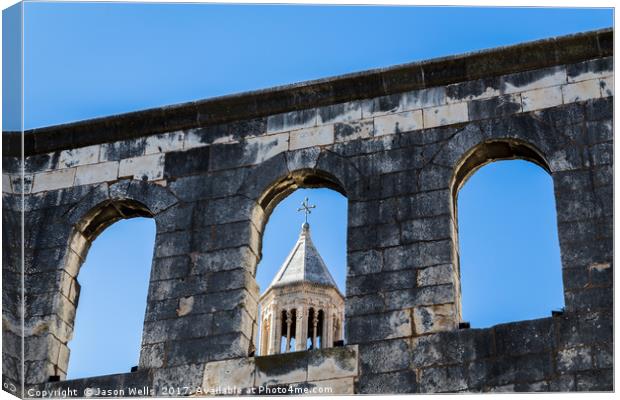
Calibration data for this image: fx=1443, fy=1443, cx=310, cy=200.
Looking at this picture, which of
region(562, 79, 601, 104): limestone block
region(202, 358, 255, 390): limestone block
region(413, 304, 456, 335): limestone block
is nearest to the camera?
region(413, 304, 456, 335): limestone block

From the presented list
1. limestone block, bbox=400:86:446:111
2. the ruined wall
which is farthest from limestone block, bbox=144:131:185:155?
limestone block, bbox=400:86:446:111

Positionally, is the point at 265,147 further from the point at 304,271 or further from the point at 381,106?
the point at 304,271

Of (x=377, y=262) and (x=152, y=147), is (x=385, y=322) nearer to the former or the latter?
(x=377, y=262)

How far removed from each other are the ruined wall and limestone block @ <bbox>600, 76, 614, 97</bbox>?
2 centimetres

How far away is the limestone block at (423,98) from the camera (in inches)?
520

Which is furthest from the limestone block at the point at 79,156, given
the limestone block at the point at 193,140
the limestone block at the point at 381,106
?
the limestone block at the point at 381,106

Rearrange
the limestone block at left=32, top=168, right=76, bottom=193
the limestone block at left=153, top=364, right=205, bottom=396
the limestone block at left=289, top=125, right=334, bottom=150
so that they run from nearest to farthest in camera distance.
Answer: the limestone block at left=153, top=364, right=205, bottom=396 → the limestone block at left=289, top=125, right=334, bottom=150 → the limestone block at left=32, top=168, right=76, bottom=193

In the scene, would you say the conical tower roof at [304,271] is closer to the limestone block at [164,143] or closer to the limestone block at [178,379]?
the limestone block at [164,143]

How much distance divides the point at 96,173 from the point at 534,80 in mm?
4287

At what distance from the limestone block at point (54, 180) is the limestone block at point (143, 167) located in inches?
21.2

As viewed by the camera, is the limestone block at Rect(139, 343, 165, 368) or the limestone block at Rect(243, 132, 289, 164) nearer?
the limestone block at Rect(139, 343, 165, 368)

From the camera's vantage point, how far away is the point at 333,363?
1184 centimetres

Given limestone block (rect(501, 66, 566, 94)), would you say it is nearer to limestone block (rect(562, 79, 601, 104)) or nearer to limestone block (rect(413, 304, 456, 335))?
limestone block (rect(562, 79, 601, 104))

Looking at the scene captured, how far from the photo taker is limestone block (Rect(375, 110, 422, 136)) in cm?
1315
